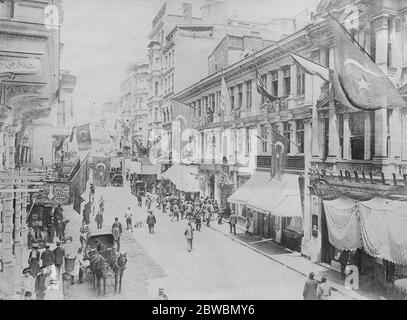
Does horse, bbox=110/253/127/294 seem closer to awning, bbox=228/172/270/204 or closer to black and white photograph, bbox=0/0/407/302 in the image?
black and white photograph, bbox=0/0/407/302

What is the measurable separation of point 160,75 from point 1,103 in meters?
13.4

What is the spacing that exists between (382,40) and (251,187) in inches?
238

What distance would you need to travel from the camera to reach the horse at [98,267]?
968 centimetres

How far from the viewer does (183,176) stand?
16.9 meters

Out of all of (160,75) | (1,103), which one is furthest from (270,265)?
(160,75)

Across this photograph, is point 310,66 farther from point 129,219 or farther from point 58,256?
point 58,256

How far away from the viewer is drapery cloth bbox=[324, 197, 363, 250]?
10414 millimetres

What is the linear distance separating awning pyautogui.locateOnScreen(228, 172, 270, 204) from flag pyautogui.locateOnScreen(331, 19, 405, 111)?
4703 millimetres

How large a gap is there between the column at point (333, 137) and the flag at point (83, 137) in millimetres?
7717

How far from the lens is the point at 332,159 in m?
12.3

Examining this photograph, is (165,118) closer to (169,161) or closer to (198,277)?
(169,161)

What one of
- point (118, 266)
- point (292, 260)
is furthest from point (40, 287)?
point (292, 260)

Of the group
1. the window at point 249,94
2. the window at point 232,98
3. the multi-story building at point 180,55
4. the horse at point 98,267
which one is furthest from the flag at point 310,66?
the horse at point 98,267

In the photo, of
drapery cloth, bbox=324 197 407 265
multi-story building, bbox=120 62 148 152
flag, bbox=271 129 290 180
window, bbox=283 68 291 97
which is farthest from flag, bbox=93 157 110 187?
drapery cloth, bbox=324 197 407 265
